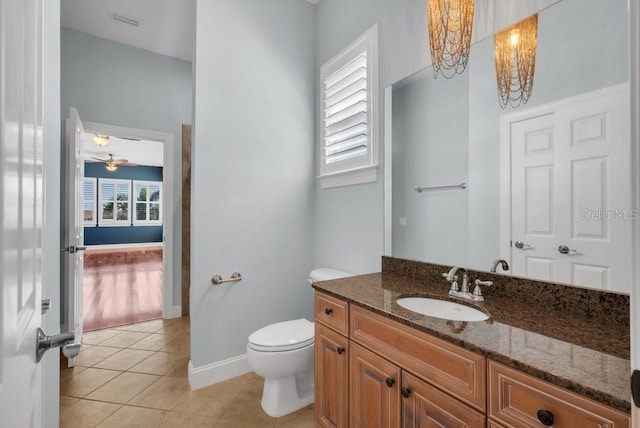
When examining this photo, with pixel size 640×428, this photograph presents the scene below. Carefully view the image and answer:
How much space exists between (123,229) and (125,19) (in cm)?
793

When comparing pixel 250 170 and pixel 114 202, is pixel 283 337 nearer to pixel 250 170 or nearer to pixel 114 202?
pixel 250 170

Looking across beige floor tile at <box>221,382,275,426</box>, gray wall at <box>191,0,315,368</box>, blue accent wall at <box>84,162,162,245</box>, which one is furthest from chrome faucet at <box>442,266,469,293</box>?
blue accent wall at <box>84,162,162,245</box>

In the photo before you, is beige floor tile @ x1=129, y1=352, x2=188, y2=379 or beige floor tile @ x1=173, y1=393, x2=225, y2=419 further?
beige floor tile @ x1=129, y1=352, x2=188, y2=379

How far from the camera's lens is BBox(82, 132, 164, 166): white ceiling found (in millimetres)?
6703

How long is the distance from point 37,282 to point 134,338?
265cm

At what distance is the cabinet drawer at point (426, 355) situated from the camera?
0.86 metres

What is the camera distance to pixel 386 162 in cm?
190

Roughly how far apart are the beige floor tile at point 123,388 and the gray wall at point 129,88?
1.33 meters

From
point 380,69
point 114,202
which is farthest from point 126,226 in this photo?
point 380,69

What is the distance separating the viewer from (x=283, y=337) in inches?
73.2

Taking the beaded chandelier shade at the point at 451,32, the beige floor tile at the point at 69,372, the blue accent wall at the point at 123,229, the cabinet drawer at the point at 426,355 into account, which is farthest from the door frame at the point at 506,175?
the blue accent wall at the point at 123,229

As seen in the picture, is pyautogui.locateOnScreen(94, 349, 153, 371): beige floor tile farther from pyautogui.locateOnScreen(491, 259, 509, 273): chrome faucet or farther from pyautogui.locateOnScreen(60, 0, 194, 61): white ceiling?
pyautogui.locateOnScreen(60, 0, 194, 61): white ceiling

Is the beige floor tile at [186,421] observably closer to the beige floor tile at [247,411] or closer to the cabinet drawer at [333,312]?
the beige floor tile at [247,411]

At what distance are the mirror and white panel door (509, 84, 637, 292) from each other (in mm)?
75
